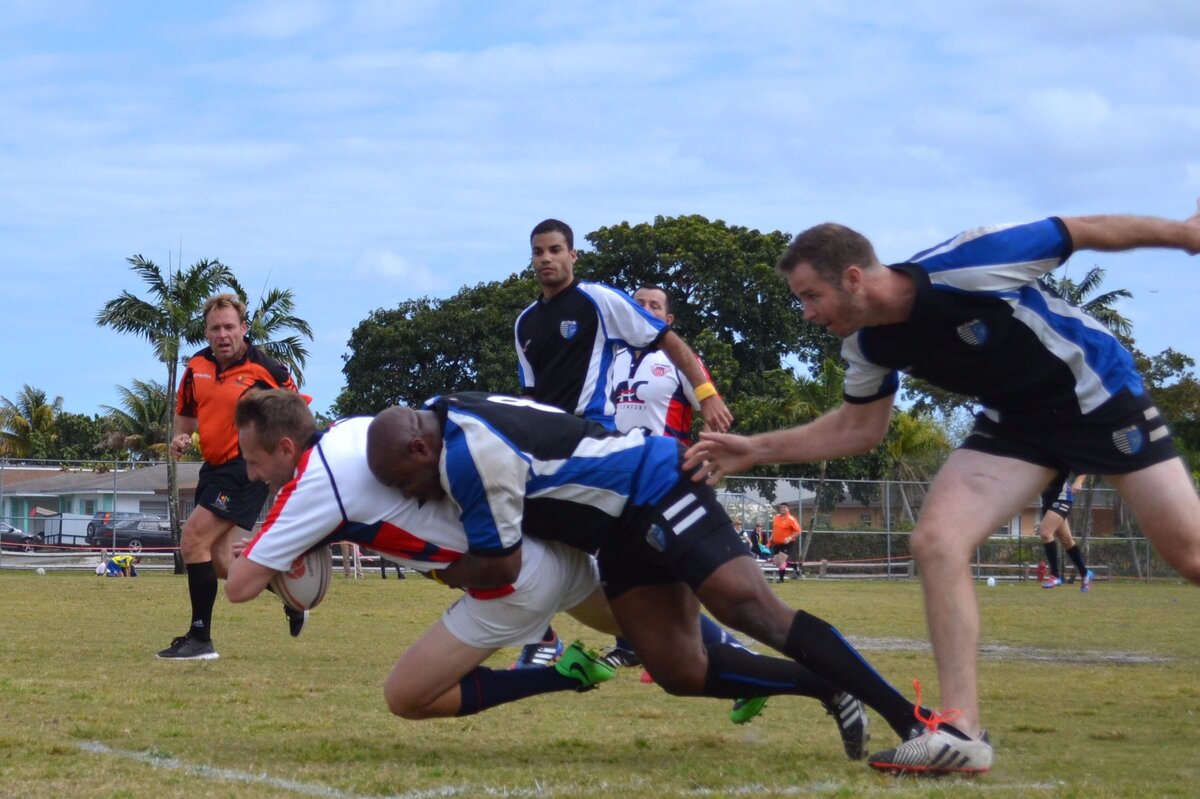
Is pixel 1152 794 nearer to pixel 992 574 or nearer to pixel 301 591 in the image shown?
pixel 301 591

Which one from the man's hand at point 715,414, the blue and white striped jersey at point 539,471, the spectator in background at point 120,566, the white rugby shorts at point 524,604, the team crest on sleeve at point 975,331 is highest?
the team crest on sleeve at point 975,331

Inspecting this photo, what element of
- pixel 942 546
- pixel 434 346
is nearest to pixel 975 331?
pixel 942 546

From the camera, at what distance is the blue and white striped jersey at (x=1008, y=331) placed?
4.53 meters

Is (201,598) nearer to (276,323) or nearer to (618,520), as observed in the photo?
(618,520)

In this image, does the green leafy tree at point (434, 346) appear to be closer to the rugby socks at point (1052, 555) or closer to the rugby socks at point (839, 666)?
the rugby socks at point (1052, 555)

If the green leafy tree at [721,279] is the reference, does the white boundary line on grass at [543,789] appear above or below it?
below

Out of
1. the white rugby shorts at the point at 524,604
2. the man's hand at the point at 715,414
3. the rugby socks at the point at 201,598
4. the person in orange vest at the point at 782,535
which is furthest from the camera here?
the person in orange vest at the point at 782,535

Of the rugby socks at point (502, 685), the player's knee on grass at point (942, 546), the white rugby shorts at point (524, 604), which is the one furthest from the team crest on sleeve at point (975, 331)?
the rugby socks at point (502, 685)

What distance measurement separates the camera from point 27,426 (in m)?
70.3

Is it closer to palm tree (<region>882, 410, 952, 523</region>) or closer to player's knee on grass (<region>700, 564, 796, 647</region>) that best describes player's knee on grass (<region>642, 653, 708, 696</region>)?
player's knee on grass (<region>700, 564, 796, 647</region>)

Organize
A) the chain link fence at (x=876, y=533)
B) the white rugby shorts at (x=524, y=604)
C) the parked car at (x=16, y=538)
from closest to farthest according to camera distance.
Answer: the white rugby shorts at (x=524, y=604) < the parked car at (x=16, y=538) < the chain link fence at (x=876, y=533)

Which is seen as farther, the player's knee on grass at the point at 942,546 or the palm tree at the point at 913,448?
the palm tree at the point at 913,448

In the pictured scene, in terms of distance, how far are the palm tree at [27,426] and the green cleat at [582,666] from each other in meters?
69.8

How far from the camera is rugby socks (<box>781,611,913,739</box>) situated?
4715 millimetres
